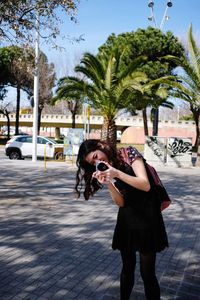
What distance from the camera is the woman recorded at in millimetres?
2529

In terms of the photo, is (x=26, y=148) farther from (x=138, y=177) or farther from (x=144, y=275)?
(x=138, y=177)

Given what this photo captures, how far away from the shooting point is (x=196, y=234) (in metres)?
6.09

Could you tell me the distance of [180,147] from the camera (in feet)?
61.9

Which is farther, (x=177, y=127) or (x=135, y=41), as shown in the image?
(x=177, y=127)

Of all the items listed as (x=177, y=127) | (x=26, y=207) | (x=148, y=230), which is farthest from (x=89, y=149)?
(x=177, y=127)

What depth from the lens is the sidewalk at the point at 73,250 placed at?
12.3ft

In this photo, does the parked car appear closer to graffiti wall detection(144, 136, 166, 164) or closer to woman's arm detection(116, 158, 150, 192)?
graffiti wall detection(144, 136, 166, 164)

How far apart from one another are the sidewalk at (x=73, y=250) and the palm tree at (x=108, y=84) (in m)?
9.67

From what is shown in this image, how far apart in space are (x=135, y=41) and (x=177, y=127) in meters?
19.6

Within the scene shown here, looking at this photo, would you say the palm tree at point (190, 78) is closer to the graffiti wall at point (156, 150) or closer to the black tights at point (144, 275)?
the graffiti wall at point (156, 150)

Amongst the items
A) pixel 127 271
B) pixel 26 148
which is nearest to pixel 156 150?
pixel 26 148

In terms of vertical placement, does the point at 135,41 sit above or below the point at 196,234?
above

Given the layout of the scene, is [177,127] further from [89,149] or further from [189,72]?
[89,149]

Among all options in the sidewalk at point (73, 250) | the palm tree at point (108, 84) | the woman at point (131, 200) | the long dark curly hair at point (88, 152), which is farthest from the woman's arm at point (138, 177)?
the palm tree at point (108, 84)
